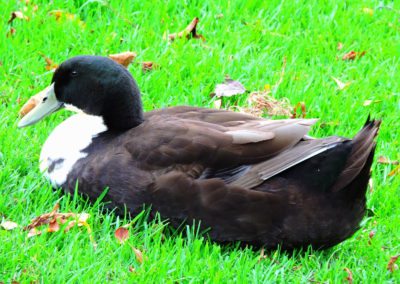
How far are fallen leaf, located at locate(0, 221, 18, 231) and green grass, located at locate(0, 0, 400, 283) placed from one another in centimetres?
4

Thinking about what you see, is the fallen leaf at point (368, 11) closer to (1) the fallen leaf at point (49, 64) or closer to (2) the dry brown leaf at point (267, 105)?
(2) the dry brown leaf at point (267, 105)

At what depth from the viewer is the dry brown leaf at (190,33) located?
6.60m

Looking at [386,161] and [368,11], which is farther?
[368,11]

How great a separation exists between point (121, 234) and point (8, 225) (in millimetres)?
582

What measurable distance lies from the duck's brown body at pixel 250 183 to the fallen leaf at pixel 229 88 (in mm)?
1374

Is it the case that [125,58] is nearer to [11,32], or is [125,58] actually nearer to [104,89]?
[11,32]

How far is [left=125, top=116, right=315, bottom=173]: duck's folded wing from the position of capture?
4.57 m

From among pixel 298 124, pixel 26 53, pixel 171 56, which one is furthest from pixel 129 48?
pixel 298 124

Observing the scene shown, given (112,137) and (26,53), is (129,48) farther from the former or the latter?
(112,137)

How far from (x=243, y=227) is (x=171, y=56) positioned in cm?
215

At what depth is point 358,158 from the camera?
4547 mm

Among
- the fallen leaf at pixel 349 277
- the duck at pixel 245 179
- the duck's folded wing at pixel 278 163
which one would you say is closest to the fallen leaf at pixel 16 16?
the duck at pixel 245 179

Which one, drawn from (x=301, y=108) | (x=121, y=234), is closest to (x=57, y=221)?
(x=121, y=234)

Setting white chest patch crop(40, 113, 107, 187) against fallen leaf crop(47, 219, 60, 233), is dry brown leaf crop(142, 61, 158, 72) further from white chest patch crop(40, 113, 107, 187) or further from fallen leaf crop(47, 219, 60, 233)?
fallen leaf crop(47, 219, 60, 233)
